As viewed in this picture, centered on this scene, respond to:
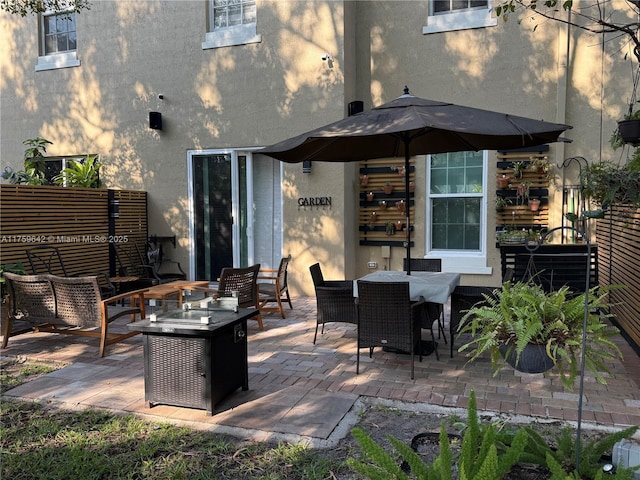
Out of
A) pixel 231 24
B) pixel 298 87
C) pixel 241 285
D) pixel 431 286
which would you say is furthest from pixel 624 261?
pixel 231 24

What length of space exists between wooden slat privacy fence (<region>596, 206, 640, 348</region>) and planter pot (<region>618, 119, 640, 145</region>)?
0.82 metres

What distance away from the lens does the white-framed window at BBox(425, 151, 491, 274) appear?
25.6ft

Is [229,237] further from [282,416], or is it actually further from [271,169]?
[282,416]

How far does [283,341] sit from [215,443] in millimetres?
2342

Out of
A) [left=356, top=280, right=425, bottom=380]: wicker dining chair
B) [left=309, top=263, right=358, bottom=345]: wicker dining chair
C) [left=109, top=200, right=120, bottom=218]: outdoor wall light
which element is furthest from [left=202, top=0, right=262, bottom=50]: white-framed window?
[left=356, top=280, right=425, bottom=380]: wicker dining chair

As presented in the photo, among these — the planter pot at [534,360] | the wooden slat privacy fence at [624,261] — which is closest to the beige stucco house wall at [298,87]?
the wooden slat privacy fence at [624,261]

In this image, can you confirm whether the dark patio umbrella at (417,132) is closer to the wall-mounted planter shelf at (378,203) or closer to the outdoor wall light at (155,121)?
the wall-mounted planter shelf at (378,203)

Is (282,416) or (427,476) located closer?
(427,476)

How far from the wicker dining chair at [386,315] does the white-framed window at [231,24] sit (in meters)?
5.71

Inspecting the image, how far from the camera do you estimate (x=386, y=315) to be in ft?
13.6

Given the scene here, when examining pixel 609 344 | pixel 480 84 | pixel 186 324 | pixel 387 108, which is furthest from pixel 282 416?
pixel 480 84

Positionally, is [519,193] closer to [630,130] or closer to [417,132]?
[417,132]

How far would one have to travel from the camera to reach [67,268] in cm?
712

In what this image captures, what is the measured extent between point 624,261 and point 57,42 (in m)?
10.4
